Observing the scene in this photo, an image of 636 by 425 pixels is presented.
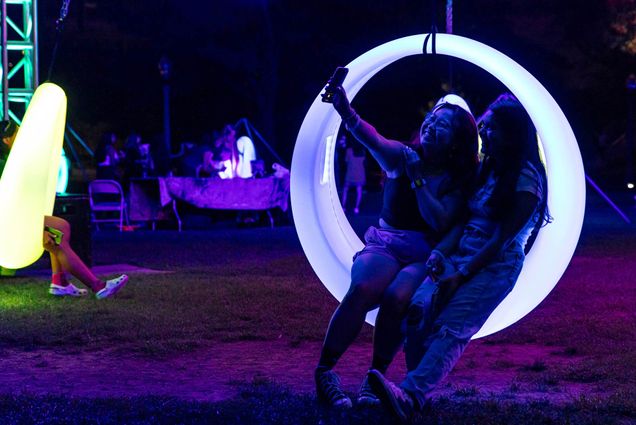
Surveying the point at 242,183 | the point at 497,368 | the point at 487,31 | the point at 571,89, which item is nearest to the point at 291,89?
the point at 487,31

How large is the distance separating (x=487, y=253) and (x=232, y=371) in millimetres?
2246

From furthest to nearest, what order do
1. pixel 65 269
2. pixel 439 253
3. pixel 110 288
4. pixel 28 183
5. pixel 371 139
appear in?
pixel 65 269 → pixel 110 288 → pixel 28 183 → pixel 371 139 → pixel 439 253

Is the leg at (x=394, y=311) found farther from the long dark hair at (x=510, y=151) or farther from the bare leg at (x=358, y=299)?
the long dark hair at (x=510, y=151)

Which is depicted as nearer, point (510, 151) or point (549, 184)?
point (510, 151)

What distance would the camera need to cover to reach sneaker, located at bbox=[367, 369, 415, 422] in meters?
4.64

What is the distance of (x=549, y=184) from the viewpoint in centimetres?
632

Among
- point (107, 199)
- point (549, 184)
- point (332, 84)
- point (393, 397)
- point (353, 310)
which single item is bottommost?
point (107, 199)

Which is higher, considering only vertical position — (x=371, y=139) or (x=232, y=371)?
(x=371, y=139)

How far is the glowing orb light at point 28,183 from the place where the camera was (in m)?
9.09

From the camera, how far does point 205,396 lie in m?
5.61

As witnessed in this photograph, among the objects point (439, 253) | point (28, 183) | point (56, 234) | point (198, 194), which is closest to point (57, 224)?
point (56, 234)

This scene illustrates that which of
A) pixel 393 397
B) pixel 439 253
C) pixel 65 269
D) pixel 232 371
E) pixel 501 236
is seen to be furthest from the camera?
pixel 65 269

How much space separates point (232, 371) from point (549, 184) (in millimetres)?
2434

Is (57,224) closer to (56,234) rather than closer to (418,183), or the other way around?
(56,234)
